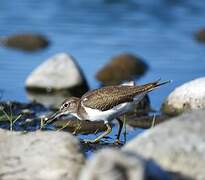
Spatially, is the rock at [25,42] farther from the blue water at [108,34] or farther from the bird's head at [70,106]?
the bird's head at [70,106]

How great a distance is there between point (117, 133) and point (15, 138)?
325 cm

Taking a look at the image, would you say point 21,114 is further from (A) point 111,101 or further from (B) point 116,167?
(B) point 116,167

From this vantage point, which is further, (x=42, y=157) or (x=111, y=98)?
(x=111, y=98)

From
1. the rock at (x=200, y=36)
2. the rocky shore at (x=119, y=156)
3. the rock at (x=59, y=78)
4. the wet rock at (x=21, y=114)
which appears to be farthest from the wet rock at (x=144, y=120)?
the rock at (x=200, y=36)

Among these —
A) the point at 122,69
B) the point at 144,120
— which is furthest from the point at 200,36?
the point at 144,120

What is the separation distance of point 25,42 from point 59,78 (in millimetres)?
3867

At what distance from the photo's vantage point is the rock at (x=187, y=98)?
12.4 metres

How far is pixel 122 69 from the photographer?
16.4 m

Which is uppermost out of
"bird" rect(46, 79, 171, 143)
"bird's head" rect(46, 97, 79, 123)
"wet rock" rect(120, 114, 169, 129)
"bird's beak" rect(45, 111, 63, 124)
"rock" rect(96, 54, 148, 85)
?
"bird" rect(46, 79, 171, 143)

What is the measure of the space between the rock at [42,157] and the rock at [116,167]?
86 centimetres

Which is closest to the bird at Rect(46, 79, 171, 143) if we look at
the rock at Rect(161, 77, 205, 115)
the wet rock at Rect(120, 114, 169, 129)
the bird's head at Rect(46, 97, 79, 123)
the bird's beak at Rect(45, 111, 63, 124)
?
the bird's head at Rect(46, 97, 79, 123)

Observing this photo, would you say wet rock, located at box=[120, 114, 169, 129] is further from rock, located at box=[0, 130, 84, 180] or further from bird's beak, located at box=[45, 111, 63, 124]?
rock, located at box=[0, 130, 84, 180]

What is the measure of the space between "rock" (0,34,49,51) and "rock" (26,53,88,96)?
3391mm

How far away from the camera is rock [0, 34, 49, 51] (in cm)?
1855
